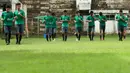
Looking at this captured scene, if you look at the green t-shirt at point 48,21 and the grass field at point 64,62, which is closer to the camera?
the grass field at point 64,62

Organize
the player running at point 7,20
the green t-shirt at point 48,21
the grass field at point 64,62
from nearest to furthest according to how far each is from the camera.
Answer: the grass field at point 64,62 < the player running at point 7,20 < the green t-shirt at point 48,21

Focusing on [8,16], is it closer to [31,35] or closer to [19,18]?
[19,18]

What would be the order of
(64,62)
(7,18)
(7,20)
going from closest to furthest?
(64,62)
(7,20)
(7,18)

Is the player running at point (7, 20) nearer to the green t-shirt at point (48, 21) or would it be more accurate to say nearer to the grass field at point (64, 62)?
the green t-shirt at point (48, 21)

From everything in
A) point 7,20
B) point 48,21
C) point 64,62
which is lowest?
point 64,62

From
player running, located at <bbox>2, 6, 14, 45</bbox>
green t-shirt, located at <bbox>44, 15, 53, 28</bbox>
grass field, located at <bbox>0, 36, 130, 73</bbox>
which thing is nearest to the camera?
grass field, located at <bbox>0, 36, 130, 73</bbox>

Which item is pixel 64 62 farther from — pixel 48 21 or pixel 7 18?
pixel 48 21

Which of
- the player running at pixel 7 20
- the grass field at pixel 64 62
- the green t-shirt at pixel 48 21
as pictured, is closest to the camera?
the grass field at pixel 64 62

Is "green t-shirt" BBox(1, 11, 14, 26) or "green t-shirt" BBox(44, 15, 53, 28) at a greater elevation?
"green t-shirt" BBox(1, 11, 14, 26)

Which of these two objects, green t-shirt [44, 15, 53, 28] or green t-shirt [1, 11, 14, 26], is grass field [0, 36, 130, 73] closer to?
green t-shirt [1, 11, 14, 26]

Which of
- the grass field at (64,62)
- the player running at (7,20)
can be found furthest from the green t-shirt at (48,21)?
the grass field at (64,62)

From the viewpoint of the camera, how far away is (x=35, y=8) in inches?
1871

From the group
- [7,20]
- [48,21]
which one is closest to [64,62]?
[7,20]

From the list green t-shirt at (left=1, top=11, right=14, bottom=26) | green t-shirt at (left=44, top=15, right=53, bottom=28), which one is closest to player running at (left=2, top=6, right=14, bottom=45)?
green t-shirt at (left=1, top=11, right=14, bottom=26)
